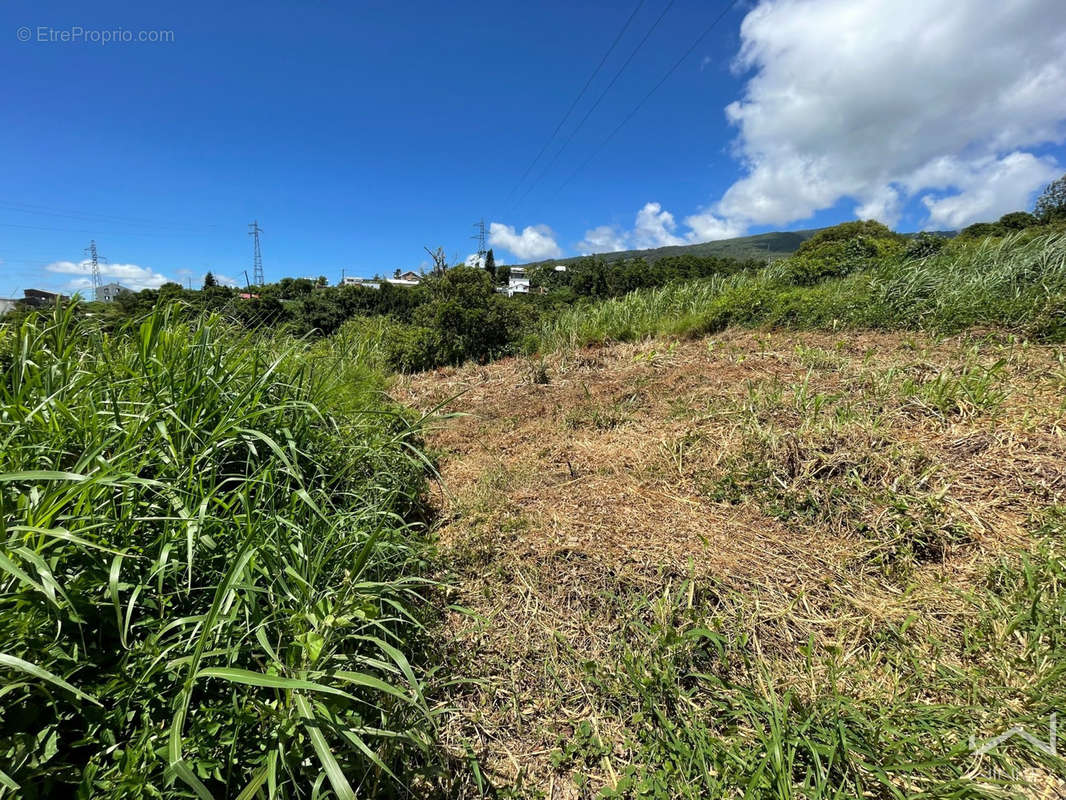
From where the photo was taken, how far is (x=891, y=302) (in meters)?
3.93

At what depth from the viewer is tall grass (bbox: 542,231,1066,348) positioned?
3.32 m

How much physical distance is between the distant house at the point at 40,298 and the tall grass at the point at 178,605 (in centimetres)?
38

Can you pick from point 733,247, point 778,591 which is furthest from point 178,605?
point 733,247

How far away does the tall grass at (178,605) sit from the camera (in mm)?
833

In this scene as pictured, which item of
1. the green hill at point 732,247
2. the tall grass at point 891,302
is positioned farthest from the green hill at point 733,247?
the tall grass at point 891,302

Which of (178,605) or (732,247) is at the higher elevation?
(732,247)

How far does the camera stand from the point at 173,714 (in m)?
0.88

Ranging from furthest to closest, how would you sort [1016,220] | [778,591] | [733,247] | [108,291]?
1. [733,247]
2. [1016,220]
3. [108,291]
4. [778,591]

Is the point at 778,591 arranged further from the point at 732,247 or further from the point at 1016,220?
the point at 732,247

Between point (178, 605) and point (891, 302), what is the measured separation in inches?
207

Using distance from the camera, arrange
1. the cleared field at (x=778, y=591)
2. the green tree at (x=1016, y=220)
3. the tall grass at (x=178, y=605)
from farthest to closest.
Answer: the green tree at (x=1016, y=220) < the cleared field at (x=778, y=591) < the tall grass at (x=178, y=605)

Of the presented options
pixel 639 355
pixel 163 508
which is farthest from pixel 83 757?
pixel 639 355

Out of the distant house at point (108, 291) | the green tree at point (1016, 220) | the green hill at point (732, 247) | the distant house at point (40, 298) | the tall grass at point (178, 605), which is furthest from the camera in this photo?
the green hill at point (732, 247)

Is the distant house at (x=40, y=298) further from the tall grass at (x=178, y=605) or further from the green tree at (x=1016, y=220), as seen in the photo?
the green tree at (x=1016, y=220)
